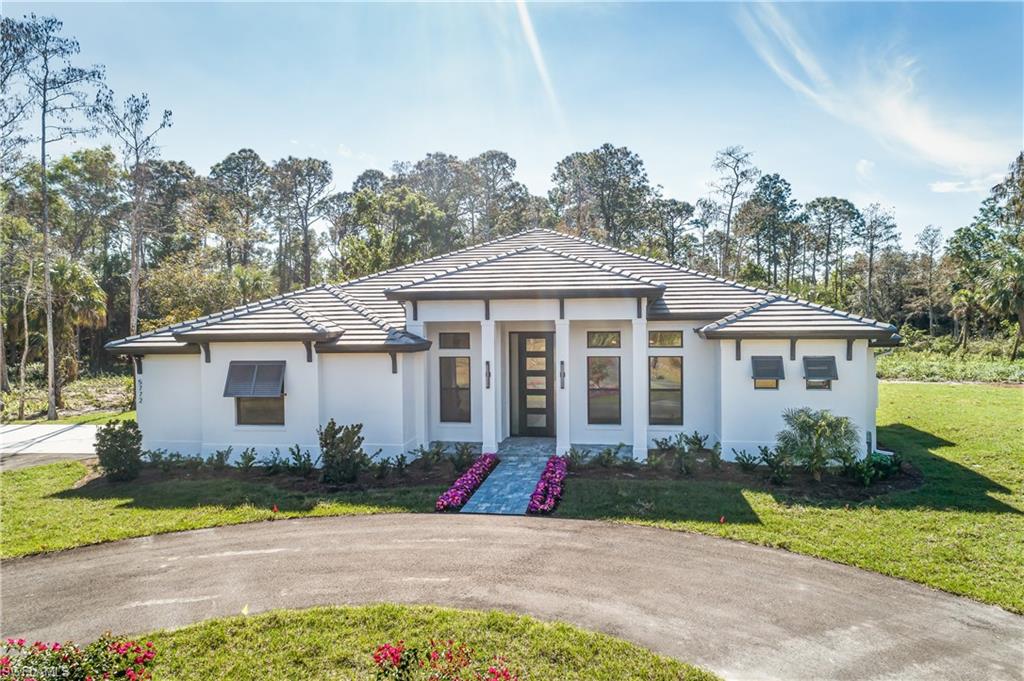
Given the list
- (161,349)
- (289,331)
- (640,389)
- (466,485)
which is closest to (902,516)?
(640,389)

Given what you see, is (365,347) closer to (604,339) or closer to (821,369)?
(604,339)

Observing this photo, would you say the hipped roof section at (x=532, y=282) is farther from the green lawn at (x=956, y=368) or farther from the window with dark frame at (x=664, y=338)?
the green lawn at (x=956, y=368)

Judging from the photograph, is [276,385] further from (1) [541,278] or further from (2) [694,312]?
(2) [694,312]

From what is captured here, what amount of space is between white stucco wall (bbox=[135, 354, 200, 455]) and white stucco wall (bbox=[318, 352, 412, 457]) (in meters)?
3.29

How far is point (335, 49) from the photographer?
38.3 ft

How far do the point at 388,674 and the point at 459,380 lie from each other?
9.07 meters

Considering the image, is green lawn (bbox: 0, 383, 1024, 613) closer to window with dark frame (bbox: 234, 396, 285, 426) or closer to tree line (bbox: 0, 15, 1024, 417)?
window with dark frame (bbox: 234, 396, 285, 426)

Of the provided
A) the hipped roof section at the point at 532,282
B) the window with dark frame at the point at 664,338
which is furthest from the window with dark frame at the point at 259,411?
the window with dark frame at the point at 664,338

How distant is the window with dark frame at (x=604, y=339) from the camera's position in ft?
42.2

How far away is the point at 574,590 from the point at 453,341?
809 centimetres

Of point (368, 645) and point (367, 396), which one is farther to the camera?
point (367, 396)

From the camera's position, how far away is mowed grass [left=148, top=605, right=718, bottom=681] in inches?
182

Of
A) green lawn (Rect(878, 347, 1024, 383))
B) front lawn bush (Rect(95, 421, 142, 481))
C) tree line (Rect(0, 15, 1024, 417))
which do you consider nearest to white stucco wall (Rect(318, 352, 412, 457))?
front lawn bush (Rect(95, 421, 142, 481))

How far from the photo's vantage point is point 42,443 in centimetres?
1485
